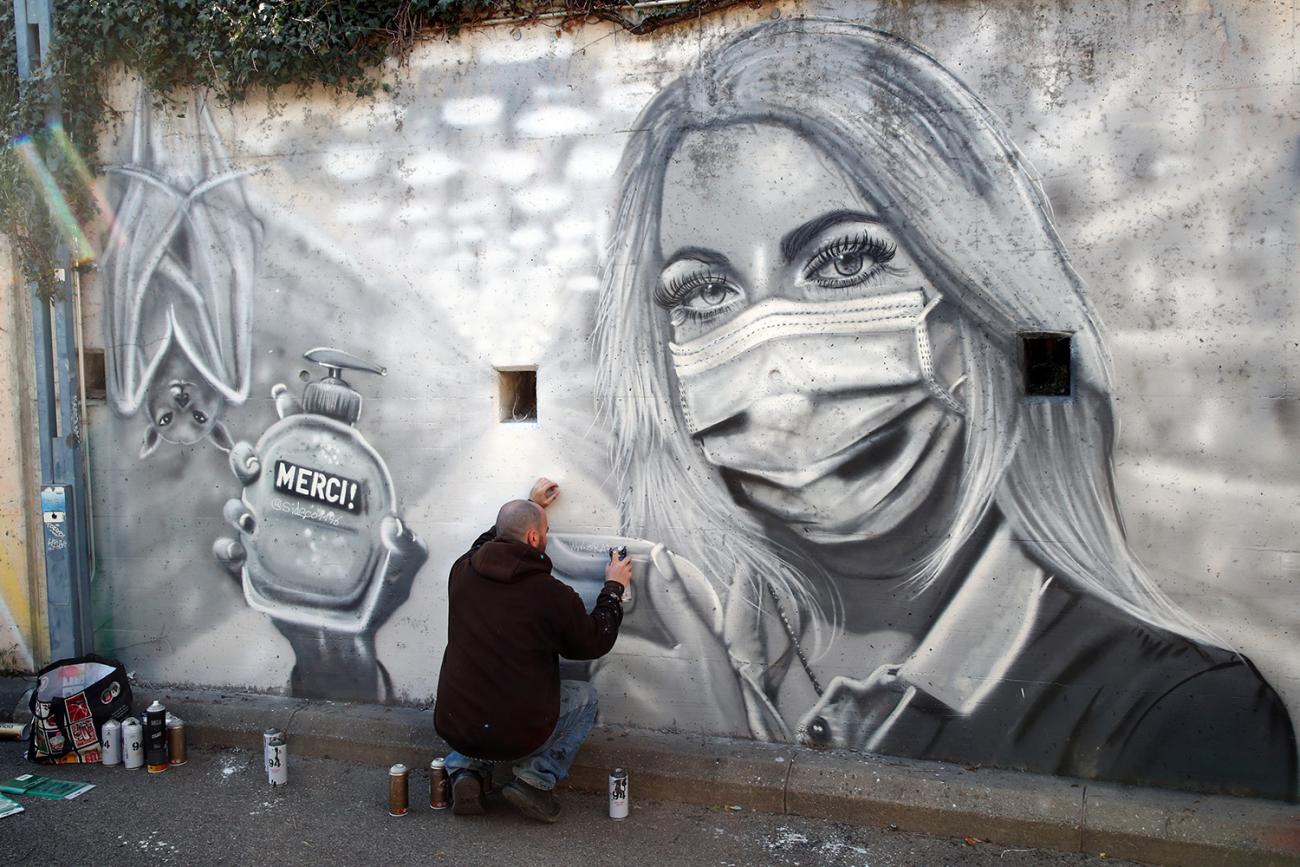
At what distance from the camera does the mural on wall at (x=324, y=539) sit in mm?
5457

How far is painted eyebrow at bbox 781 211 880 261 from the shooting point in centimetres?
464

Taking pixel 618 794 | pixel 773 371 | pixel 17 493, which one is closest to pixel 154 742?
pixel 17 493

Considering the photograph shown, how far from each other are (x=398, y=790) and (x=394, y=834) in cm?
20

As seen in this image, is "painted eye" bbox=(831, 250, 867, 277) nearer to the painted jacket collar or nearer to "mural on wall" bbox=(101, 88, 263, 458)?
the painted jacket collar

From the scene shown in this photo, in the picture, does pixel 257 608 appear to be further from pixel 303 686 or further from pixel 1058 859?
pixel 1058 859

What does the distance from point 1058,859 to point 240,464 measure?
4545 mm

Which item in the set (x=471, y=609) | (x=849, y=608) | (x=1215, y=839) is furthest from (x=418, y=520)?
(x=1215, y=839)

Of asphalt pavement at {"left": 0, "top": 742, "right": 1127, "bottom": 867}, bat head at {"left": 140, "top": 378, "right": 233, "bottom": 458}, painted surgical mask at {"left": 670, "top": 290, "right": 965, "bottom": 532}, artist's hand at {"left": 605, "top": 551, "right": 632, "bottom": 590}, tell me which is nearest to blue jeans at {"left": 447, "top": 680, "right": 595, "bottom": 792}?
asphalt pavement at {"left": 0, "top": 742, "right": 1127, "bottom": 867}

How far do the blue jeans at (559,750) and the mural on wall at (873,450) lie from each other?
0.37 metres

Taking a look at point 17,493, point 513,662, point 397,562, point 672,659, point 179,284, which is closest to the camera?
point 513,662

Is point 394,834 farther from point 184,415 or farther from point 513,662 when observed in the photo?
point 184,415

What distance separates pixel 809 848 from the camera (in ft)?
13.9

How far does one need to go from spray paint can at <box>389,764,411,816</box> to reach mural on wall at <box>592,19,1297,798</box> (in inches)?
43.2

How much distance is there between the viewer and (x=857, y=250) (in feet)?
15.2
